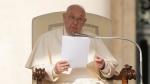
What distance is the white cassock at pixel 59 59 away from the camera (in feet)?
20.2

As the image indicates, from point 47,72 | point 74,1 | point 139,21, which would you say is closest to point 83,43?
point 47,72

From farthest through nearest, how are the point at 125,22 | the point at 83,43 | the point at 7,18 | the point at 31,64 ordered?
the point at 125,22 → the point at 7,18 → the point at 31,64 → the point at 83,43

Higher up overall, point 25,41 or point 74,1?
point 74,1

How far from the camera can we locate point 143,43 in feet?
29.6

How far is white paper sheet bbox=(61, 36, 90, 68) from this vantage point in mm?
5883

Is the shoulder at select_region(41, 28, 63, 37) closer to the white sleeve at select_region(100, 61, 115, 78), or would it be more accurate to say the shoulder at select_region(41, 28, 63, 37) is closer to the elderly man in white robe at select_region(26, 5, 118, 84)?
the elderly man in white robe at select_region(26, 5, 118, 84)

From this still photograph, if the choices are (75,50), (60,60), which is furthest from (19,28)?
(75,50)

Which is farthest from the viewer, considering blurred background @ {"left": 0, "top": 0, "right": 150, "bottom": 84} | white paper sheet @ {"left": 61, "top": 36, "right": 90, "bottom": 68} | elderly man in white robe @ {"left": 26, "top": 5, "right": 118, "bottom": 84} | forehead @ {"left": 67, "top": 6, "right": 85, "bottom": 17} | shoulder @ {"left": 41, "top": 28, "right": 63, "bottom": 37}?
blurred background @ {"left": 0, "top": 0, "right": 150, "bottom": 84}

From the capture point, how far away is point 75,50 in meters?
5.90

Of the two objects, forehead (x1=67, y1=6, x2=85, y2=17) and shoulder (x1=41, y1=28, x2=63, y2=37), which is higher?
forehead (x1=67, y1=6, x2=85, y2=17)

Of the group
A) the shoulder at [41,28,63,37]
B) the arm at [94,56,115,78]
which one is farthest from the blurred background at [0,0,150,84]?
the arm at [94,56,115,78]

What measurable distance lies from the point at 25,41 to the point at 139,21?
80.1 inches

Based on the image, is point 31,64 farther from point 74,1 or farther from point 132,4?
point 132,4

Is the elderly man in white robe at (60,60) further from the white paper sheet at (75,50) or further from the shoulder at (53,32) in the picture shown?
the white paper sheet at (75,50)
